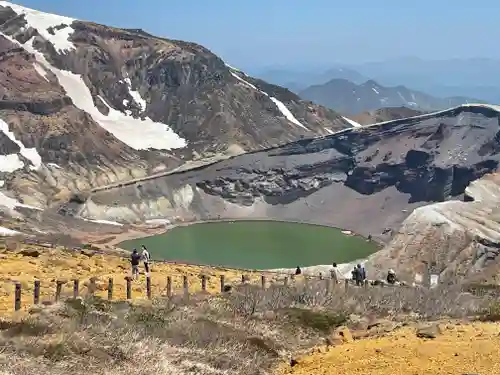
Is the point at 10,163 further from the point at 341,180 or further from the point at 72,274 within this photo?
the point at 72,274

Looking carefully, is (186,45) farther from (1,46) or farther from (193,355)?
(193,355)

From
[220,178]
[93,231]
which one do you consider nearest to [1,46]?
[220,178]

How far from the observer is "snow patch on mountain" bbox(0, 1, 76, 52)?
473ft

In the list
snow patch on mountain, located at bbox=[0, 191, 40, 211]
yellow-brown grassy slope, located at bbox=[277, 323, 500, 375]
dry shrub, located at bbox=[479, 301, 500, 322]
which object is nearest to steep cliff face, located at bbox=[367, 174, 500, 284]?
dry shrub, located at bbox=[479, 301, 500, 322]

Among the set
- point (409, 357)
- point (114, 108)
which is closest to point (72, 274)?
point (409, 357)

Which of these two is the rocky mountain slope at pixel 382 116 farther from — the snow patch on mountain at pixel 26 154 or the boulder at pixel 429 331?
the boulder at pixel 429 331

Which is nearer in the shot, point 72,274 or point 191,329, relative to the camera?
point 191,329

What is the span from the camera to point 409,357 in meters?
11.9

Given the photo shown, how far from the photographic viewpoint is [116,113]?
13762cm

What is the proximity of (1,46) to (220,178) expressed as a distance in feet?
176

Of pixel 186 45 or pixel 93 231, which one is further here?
pixel 186 45

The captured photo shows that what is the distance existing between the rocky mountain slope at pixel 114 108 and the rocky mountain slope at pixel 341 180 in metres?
11.5

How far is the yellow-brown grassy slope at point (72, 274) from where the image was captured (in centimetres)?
1895

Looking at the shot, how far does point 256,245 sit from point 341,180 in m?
29.5
